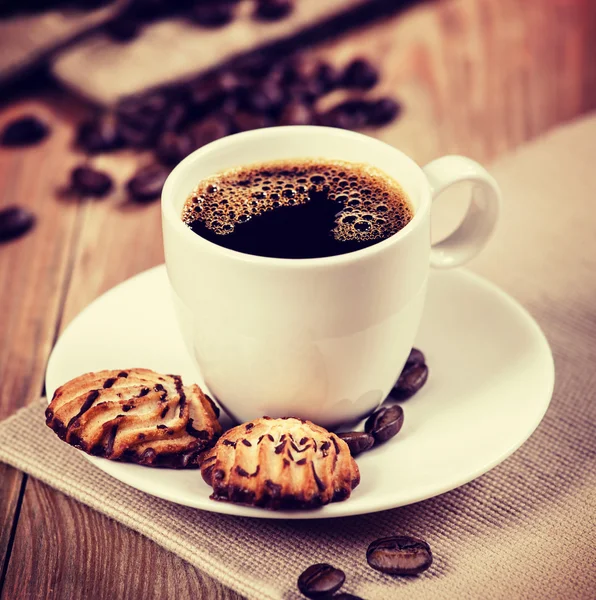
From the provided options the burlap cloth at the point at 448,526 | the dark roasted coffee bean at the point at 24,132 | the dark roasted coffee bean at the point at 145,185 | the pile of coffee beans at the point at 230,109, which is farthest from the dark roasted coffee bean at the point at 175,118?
the burlap cloth at the point at 448,526

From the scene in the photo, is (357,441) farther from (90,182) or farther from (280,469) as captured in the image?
(90,182)

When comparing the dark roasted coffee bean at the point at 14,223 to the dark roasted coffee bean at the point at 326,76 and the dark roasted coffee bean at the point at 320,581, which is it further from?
the dark roasted coffee bean at the point at 320,581

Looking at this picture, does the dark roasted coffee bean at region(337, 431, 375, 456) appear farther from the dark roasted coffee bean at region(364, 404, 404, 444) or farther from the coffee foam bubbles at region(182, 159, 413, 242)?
the coffee foam bubbles at region(182, 159, 413, 242)

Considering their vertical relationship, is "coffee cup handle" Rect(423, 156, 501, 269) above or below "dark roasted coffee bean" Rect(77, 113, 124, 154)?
above

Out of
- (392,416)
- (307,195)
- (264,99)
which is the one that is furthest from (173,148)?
(392,416)

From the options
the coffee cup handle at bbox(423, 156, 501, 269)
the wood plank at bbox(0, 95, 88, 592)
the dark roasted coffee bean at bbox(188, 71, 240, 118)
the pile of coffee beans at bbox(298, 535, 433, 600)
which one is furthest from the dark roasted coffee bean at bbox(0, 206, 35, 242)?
the pile of coffee beans at bbox(298, 535, 433, 600)

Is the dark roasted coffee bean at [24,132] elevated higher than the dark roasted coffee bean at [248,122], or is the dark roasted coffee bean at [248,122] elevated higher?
the dark roasted coffee bean at [24,132]
